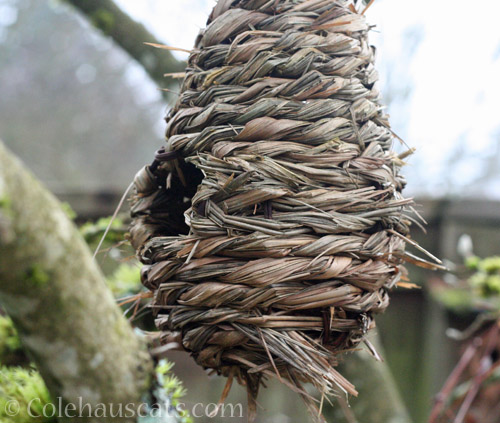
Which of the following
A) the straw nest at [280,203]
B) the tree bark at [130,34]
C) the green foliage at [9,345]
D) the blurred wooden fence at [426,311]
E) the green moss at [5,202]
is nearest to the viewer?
the green moss at [5,202]

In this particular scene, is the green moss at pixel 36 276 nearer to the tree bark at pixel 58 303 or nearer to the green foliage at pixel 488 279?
the tree bark at pixel 58 303

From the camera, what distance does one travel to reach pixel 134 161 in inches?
282

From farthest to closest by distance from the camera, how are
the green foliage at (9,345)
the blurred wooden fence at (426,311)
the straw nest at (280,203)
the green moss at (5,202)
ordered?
the blurred wooden fence at (426,311)
the green foliage at (9,345)
the straw nest at (280,203)
the green moss at (5,202)

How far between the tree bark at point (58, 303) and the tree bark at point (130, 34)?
103 cm

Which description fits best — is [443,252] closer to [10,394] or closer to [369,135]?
[369,135]

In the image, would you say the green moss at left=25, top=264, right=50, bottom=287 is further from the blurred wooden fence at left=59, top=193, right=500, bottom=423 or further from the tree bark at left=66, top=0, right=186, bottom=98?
the blurred wooden fence at left=59, top=193, right=500, bottom=423

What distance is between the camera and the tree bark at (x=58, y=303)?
0.28 m

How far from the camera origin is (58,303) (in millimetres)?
305

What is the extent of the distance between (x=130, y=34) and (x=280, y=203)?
1026mm

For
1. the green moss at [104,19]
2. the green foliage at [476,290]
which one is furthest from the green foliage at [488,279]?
the green moss at [104,19]

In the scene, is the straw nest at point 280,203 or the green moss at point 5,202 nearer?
the green moss at point 5,202

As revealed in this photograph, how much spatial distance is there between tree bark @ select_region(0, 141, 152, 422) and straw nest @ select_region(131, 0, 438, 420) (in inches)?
4.6

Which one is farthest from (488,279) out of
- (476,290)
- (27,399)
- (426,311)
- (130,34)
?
(130,34)

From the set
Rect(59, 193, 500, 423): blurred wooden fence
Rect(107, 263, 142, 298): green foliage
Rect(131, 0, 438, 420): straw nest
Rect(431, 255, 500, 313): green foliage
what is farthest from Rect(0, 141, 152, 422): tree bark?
Rect(59, 193, 500, 423): blurred wooden fence
